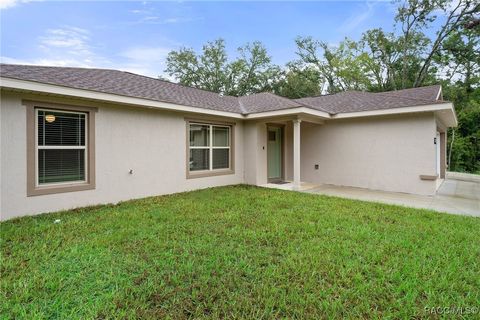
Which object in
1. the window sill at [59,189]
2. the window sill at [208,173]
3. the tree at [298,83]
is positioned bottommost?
the window sill at [59,189]

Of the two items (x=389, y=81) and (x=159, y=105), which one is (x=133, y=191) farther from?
(x=389, y=81)

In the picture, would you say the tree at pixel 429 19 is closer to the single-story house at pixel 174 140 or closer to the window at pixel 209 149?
the single-story house at pixel 174 140

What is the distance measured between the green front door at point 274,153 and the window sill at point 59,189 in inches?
267

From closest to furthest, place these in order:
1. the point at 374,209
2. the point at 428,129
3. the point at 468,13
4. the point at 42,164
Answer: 1. the point at 42,164
2. the point at 374,209
3. the point at 428,129
4. the point at 468,13

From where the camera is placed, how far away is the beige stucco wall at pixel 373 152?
8.13 m

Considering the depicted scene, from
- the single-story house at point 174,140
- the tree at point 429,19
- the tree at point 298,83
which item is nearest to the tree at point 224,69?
the tree at point 298,83

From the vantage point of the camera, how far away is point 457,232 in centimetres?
455

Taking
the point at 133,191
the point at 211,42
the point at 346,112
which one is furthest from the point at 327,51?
the point at 133,191

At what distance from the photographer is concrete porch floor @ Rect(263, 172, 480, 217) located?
6.63 meters

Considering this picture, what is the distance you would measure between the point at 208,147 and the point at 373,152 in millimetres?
6149

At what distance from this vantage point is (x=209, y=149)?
9.12 m

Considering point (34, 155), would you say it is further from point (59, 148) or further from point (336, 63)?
point (336, 63)

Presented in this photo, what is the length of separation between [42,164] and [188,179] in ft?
13.0

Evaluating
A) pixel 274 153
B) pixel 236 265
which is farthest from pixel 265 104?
pixel 236 265
